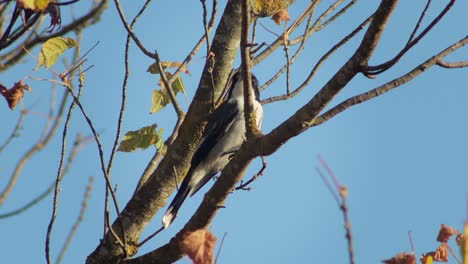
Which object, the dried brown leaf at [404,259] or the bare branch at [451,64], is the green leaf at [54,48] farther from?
the dried brown leaf at [404,259]

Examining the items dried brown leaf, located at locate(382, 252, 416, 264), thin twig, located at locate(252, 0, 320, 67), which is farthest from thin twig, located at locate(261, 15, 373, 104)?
dried brown leaf, located at locate(382, 252, 416, 264)

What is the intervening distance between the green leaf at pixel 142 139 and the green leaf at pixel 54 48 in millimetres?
648

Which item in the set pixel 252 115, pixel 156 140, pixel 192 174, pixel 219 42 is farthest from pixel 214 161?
pixel 252 115

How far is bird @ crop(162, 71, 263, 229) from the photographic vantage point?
4.64 meters

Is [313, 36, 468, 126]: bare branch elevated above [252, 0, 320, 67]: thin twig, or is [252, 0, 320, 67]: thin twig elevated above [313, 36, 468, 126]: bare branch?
[252, 0, 320, 67]: thin twig

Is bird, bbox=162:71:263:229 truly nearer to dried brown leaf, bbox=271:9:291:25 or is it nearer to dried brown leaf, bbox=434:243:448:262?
dried brown leaf, bbox=271:9:291:25

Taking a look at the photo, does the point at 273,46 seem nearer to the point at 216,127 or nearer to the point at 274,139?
the point at 216,127

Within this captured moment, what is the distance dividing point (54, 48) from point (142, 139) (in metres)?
0.73

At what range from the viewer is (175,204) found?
4754mm

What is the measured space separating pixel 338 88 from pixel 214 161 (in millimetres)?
2457

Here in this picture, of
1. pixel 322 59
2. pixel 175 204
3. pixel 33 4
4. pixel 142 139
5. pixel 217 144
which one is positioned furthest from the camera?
pixel 217 144

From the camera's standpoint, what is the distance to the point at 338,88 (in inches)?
112

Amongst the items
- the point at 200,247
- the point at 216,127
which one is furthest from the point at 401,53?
the point at 216,127

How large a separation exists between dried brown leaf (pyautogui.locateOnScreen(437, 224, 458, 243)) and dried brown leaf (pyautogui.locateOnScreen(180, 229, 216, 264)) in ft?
2.43
